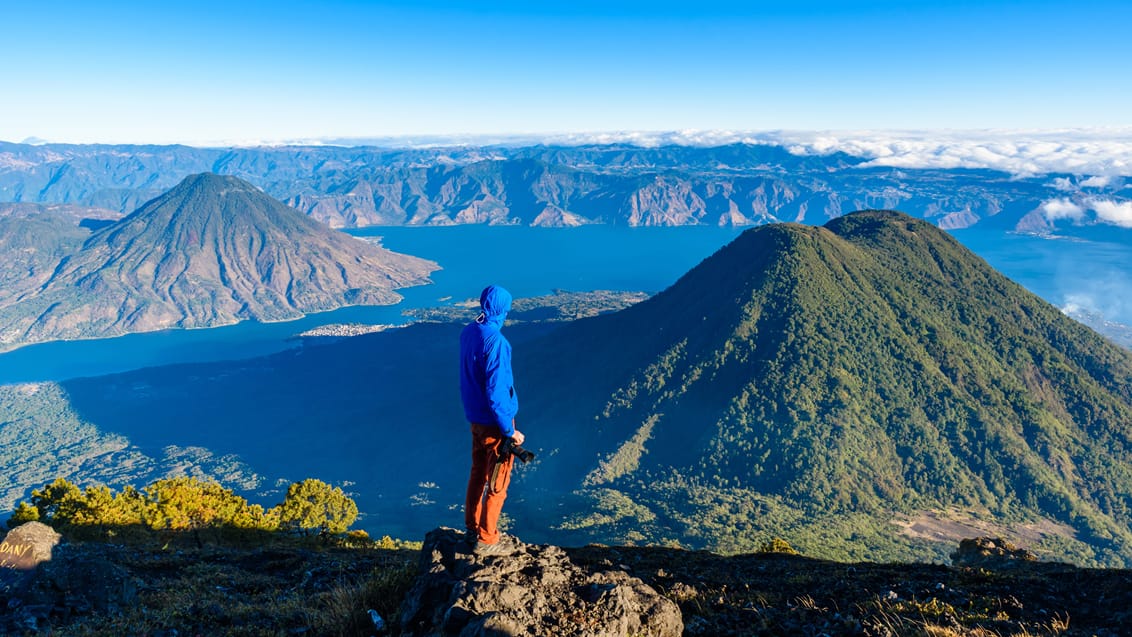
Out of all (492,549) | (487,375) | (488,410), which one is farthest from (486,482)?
(487,375)

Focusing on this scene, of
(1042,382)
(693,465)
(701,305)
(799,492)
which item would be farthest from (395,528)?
(1042,382)

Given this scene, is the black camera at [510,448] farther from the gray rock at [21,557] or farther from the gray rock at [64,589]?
the gray rock at [21,557]

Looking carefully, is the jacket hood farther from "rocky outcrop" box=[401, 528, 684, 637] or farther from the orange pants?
"rocky outcrop" box=[401, 528, 684, 637]

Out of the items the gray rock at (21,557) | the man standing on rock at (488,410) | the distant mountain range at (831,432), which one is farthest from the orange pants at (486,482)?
the distant mountain range at (831,432)

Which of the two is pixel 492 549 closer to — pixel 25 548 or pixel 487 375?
pixel 487 375

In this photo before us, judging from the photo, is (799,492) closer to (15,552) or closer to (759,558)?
(759,558)
